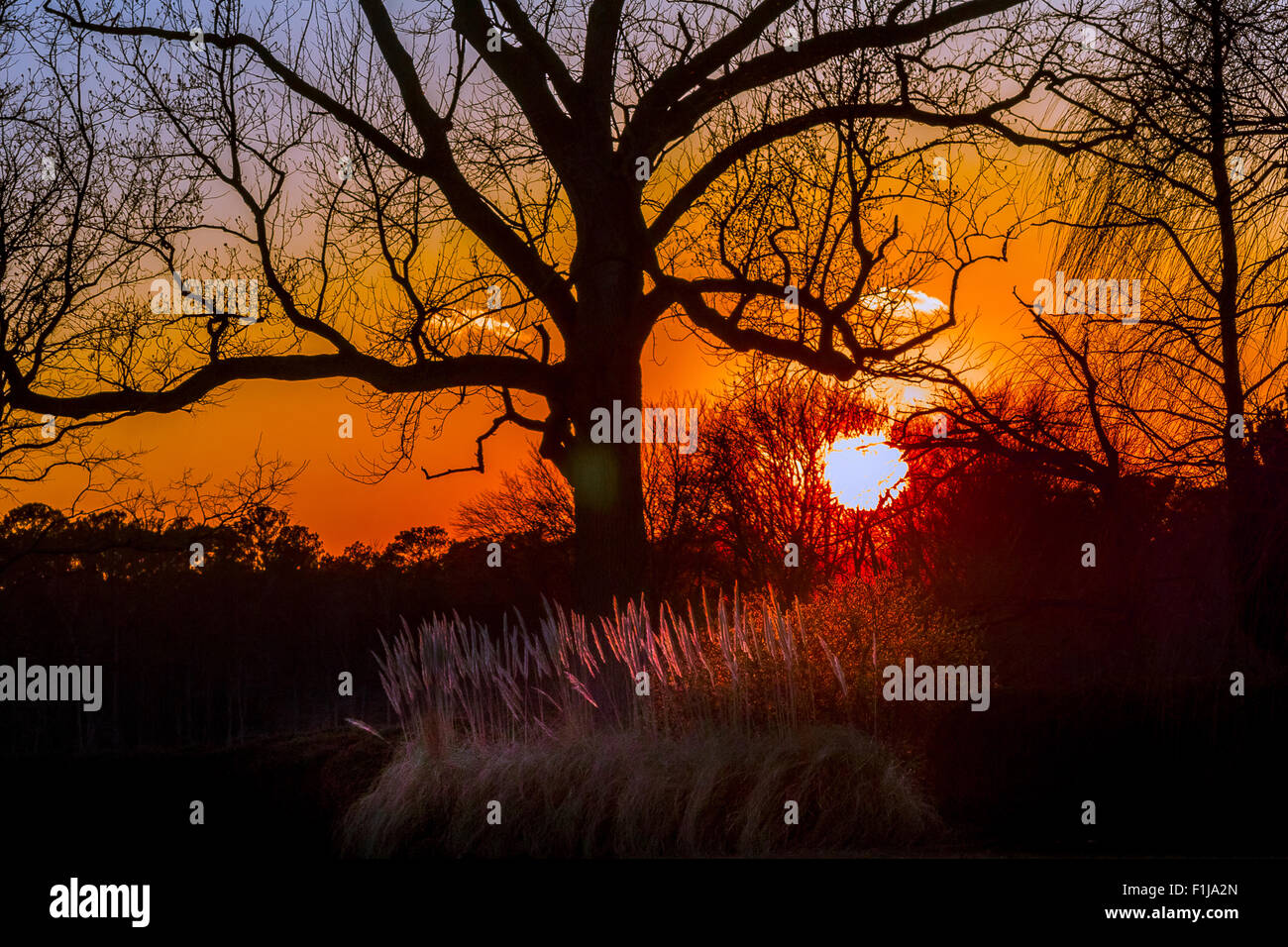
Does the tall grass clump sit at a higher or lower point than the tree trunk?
lower

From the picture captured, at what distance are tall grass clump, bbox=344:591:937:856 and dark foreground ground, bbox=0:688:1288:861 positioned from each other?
1.60 ft

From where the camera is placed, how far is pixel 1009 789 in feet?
23.8

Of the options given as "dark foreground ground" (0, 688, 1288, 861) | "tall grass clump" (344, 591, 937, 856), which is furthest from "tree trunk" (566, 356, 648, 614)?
"dark foreground ground" (0, 688, 1288, 861)

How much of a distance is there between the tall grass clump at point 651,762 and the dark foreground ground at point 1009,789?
0.49 m

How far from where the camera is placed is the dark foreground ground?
6258 mm

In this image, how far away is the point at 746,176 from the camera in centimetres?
1154

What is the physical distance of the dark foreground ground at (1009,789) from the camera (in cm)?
626

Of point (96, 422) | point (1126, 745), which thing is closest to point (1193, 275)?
point (1126, 745)

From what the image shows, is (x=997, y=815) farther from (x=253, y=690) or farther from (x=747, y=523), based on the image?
(x=253, y=690)

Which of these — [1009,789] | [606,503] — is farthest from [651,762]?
[606,503]

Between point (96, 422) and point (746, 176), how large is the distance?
21.6ft

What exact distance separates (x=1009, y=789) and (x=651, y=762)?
2.12m

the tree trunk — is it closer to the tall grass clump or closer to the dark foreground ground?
the tall grass clump

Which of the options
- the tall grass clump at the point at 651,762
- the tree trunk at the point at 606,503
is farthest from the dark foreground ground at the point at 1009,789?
the tree trunk at the point at 606,503
